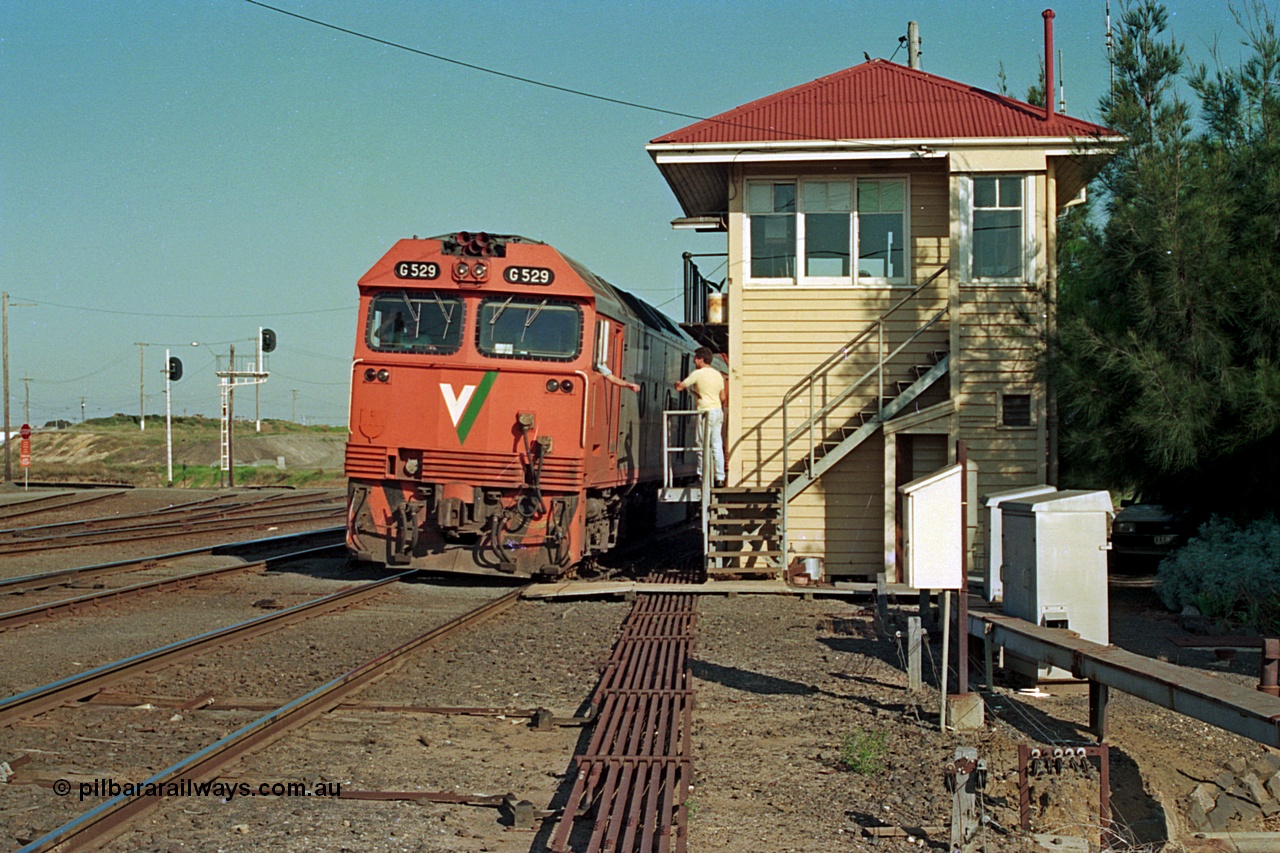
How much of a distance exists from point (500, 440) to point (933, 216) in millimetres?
6513

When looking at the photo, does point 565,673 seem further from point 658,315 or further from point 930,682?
point 658,315

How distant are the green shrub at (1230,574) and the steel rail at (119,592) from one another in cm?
1129

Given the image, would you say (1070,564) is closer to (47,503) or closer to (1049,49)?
(1049,49)

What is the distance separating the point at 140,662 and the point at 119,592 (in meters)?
4.65

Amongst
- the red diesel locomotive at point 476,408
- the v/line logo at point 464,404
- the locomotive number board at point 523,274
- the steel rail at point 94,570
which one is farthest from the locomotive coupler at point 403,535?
the steel rail at point 94,570

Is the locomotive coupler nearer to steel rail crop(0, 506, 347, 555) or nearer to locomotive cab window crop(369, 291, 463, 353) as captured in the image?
locomotive cab window crop(369, 291, 463, 353)

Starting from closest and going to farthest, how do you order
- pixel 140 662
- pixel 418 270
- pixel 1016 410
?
pixel 140 662 < pixel 418 270 < pixel 1016 410

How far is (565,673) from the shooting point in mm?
9383

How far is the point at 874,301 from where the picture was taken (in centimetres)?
1584

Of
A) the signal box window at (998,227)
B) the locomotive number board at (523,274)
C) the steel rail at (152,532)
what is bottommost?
the steel rail at (152,532)

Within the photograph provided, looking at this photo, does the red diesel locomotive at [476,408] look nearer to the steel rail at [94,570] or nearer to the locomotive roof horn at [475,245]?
the locomotive roof horn at [475,245]

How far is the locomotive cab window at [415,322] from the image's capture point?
47.0 ft

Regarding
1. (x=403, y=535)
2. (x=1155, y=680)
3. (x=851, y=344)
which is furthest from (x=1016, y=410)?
(x=1155, y=680)

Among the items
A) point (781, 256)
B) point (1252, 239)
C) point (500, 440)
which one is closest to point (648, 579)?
point (500, 440)
